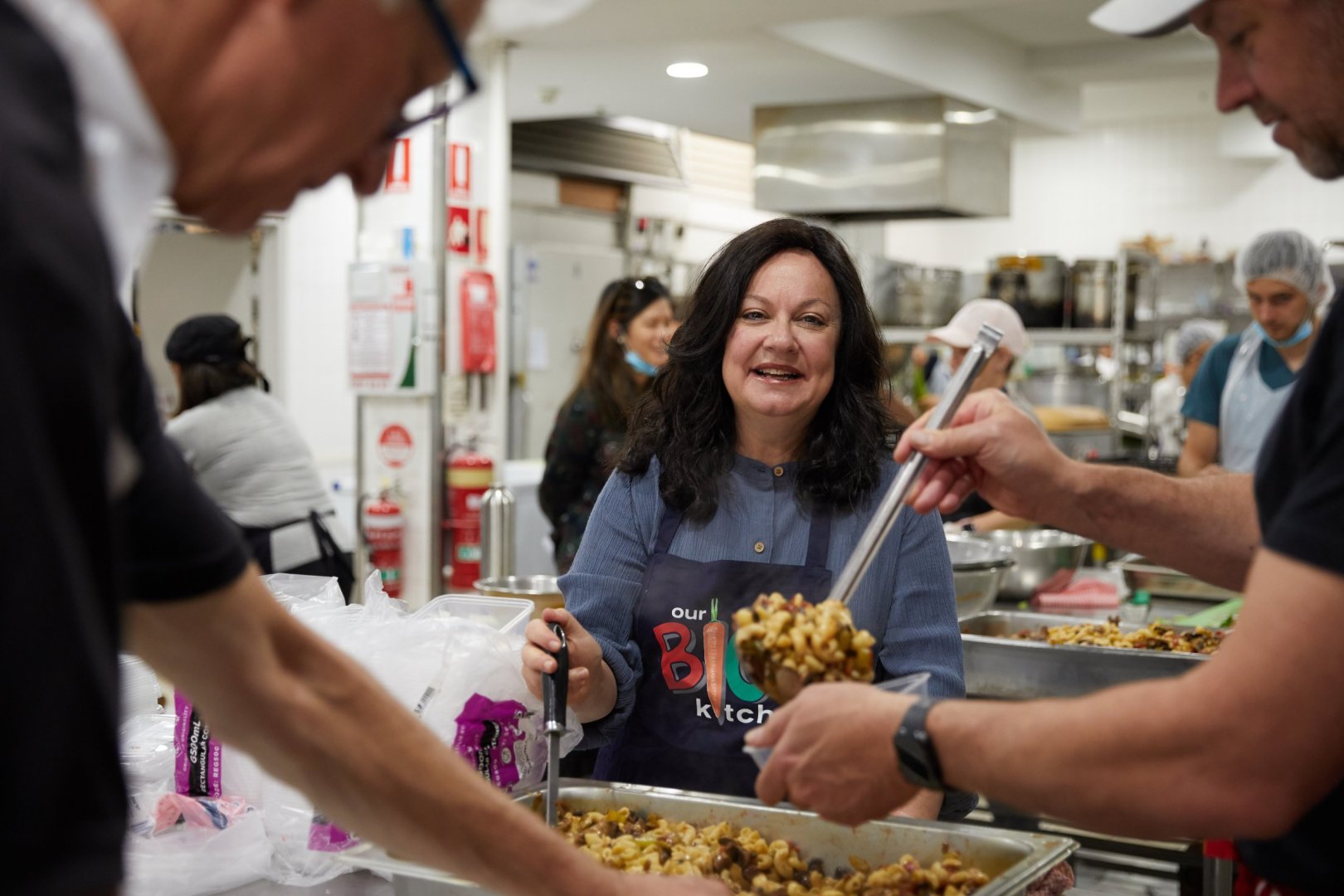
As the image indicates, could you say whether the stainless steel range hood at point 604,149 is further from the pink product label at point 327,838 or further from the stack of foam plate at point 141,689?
the pink product label at point 327,838

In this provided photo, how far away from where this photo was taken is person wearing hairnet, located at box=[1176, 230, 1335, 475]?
4.73m

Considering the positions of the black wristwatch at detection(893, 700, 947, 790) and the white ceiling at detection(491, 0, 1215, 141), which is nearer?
the black wristwatch at detection(893, 700, 947, 790)

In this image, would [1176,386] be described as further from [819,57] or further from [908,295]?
[819,57]

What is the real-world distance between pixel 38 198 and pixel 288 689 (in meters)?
0.65

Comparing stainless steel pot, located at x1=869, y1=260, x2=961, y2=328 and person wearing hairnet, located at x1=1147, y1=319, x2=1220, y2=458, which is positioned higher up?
stainless steel pot, located at x1=869, y1=260, x2=961, y2=328

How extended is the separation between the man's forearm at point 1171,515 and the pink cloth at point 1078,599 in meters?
2.19

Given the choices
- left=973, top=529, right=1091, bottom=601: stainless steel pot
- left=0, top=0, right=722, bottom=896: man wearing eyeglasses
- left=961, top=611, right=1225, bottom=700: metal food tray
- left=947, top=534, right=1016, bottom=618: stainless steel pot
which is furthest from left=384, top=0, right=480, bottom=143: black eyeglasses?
left=973, top=529, right=1091, bottom=601: stainless steel pot

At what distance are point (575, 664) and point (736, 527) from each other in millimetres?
397

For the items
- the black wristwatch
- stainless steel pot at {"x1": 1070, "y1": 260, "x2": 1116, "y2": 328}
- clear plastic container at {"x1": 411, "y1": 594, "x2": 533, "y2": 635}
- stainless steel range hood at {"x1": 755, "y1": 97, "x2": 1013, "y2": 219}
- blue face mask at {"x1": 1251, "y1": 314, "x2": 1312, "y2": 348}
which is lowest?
clear plastic container at {"x1": 411, "y1": 594, "x2": 533, "y2": 635}

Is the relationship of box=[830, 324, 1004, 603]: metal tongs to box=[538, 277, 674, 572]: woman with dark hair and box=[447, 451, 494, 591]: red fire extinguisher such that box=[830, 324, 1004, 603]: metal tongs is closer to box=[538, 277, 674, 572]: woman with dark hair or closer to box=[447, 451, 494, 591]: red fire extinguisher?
box=[538, 277, 674, 572]: woman with dark hair

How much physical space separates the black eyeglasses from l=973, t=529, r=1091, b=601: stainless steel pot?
119 inches

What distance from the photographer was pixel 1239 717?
3.42 feet

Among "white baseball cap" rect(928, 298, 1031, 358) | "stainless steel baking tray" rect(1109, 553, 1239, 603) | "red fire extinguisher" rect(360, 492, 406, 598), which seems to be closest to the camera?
"stainless steel baking tray" rect(1109, 553, 1239, 603)

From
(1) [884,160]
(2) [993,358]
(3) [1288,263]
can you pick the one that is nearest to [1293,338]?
(3) [1288,263]
